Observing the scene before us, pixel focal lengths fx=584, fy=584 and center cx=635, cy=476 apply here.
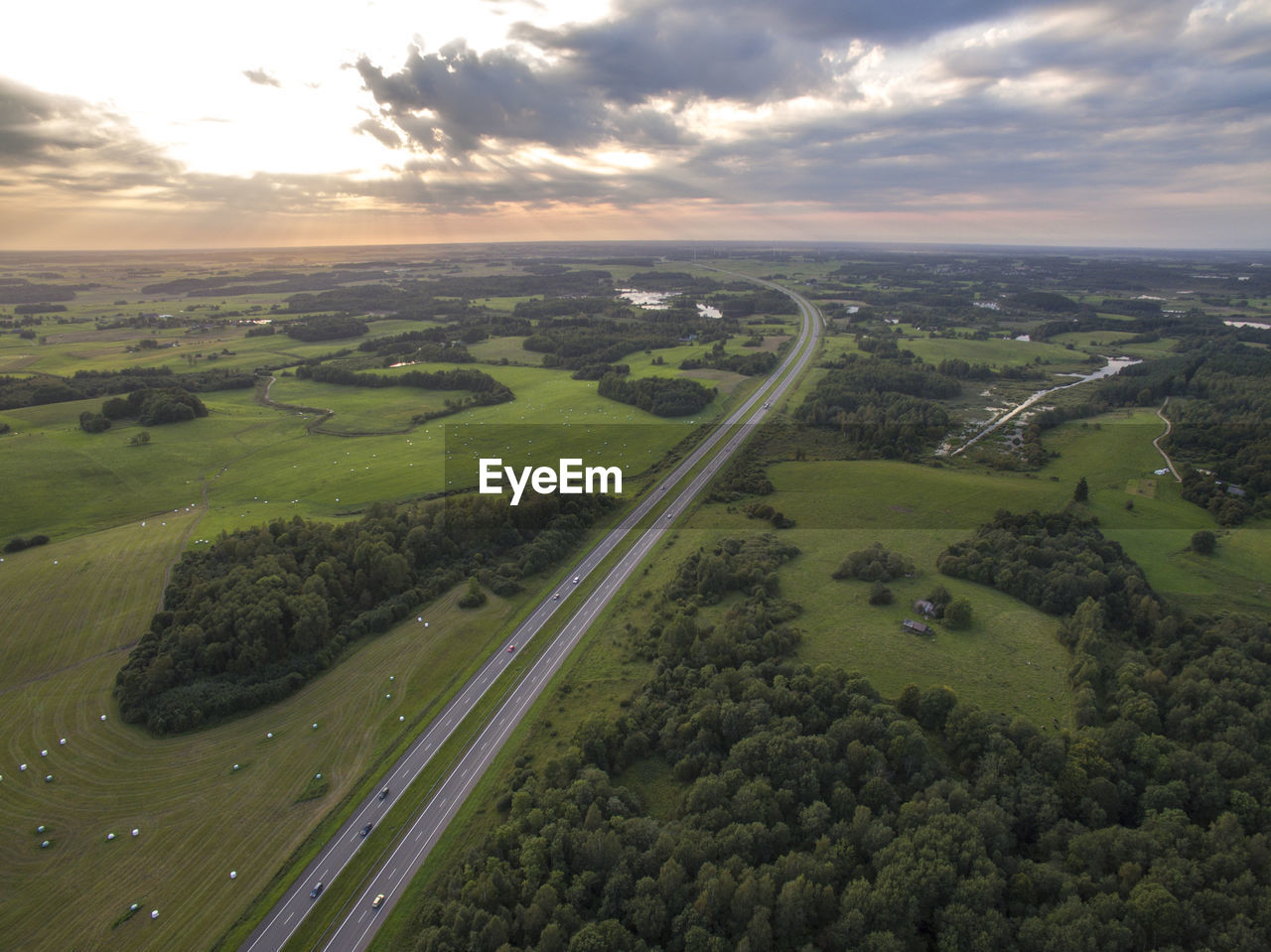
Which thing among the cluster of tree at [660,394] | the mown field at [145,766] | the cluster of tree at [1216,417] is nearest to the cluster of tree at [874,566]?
the mown field at [145,766]

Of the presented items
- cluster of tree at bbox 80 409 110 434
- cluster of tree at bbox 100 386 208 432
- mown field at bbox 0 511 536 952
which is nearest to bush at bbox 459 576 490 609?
mown field at bbox 0 511 536 952

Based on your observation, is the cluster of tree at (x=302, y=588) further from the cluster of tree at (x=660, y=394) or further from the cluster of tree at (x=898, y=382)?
the cluster of tree at (x=898, y=382)

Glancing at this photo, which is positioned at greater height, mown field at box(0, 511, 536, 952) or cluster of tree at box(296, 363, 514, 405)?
cluster of tree at box(296, 363, 514, 405)

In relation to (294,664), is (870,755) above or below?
above

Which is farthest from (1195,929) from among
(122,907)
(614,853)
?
(122,907)

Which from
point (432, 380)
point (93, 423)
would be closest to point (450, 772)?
point (93, 423)

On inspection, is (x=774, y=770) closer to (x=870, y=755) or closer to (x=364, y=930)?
(x=870, y=755)

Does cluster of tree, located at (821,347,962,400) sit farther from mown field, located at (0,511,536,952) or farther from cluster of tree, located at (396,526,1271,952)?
mown field, located at (0,511,536,952)
